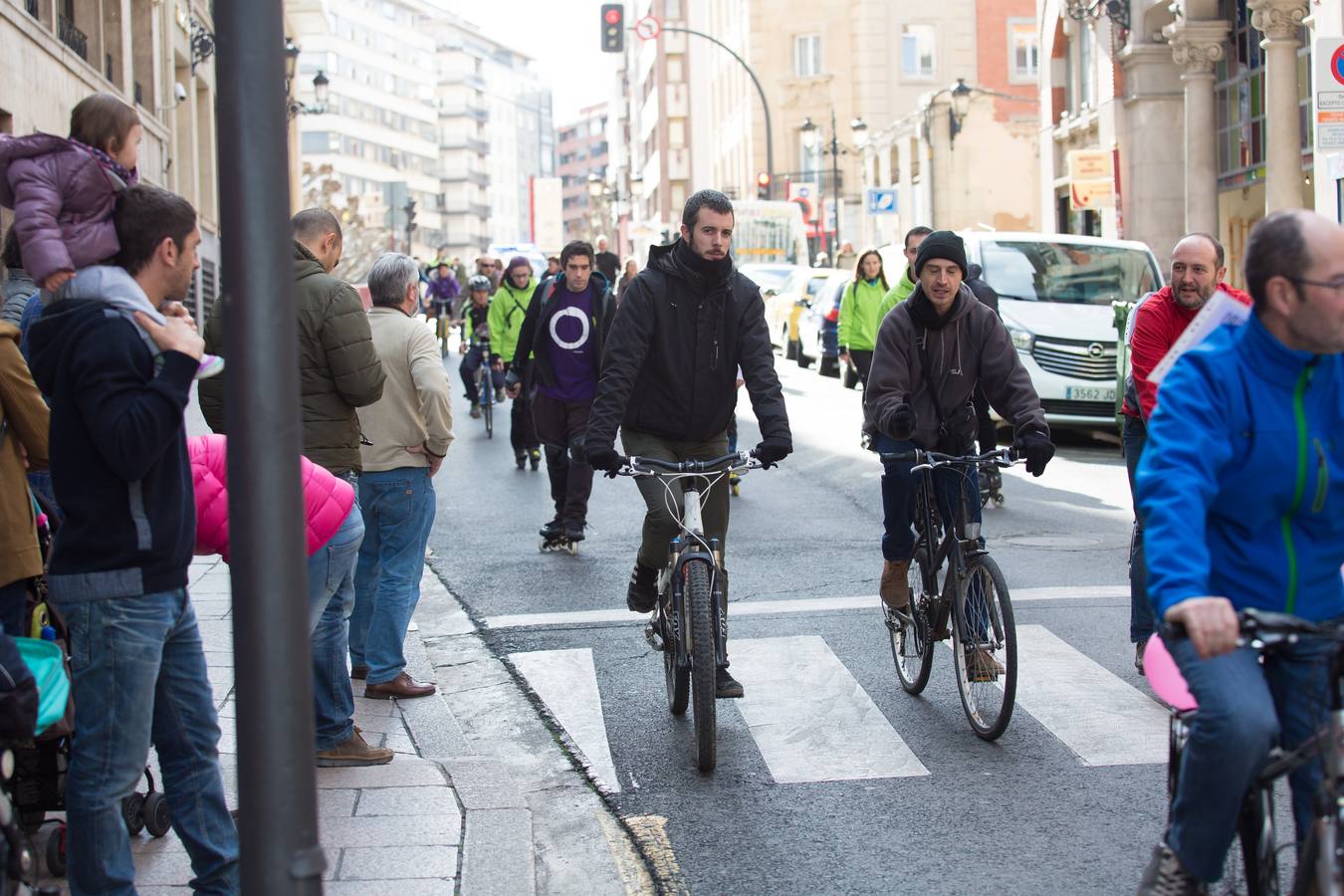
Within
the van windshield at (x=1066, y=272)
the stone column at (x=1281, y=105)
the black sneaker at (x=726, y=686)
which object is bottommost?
the black sneaker at (x=726, y=686)

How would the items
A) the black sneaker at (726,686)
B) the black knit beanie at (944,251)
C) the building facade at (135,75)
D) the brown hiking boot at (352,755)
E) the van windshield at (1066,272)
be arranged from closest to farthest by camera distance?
the brown hiking boot at (352,755) < the black sneaker at (726,686) < the black knit beanie at (944,251) < the building facade at (135,75) < the van windshield at (1066,272)

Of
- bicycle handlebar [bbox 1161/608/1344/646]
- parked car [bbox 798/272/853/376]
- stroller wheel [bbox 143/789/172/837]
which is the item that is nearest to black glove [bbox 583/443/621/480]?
stroller wheel [bbox 143/789/172/837]

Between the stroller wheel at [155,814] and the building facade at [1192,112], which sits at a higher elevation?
the building facade at [1192,112]

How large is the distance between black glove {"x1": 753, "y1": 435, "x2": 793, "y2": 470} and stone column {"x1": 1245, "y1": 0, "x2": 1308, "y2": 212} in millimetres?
19064

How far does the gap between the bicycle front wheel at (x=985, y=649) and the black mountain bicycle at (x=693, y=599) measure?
0.91 m

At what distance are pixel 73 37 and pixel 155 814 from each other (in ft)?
61.7

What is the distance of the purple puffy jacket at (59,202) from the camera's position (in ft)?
13.3

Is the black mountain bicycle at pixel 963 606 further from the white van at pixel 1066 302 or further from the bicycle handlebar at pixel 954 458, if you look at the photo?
the white van at pixel 1066 302

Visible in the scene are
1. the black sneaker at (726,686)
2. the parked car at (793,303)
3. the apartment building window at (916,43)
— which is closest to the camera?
the black sneaker at (726,686)

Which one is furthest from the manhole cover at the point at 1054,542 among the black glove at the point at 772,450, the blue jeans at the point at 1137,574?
the black glove at the point at 772,450

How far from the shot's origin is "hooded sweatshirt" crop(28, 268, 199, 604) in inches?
151

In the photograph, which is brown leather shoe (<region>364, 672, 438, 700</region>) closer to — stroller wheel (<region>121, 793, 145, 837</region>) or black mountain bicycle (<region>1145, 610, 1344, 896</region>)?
stroller wheel (<region>121, 793, 145, 837</region>)

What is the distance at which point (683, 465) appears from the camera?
21.5 ft

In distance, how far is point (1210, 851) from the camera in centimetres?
344
